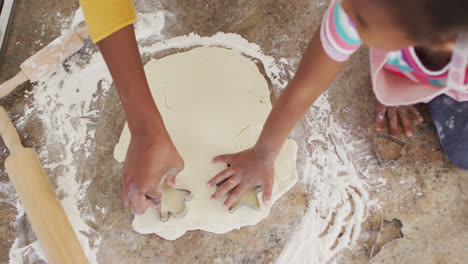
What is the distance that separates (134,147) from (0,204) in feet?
1.77

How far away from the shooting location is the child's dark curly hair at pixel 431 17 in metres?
0.39

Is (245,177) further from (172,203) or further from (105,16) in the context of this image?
(105,16)

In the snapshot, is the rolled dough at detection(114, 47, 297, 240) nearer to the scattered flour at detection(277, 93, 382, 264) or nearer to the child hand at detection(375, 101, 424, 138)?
the scattered flour at detection(277, 93, 382, 264)

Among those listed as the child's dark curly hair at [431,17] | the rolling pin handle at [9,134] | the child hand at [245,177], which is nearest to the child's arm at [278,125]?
the child hand at [245,177]

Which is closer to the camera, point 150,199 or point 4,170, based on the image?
point 150,199

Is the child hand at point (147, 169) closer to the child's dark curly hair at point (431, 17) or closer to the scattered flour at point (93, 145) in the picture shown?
the scattered flour at point (93, 145)

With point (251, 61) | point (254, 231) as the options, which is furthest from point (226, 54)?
point (254, 231)

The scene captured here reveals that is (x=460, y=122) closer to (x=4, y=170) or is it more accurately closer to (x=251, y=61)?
(x=251, y=61)

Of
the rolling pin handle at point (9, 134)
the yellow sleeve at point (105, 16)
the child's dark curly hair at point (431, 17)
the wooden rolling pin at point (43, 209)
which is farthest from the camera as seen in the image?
the rolling pin handle at point (9, 134)

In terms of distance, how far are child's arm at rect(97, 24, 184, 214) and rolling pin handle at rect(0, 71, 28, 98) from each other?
1.48 feet

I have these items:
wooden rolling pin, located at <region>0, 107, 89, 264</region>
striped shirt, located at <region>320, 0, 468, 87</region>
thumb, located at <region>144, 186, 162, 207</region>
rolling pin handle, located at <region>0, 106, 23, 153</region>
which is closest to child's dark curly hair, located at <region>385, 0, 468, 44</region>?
striped shirt, located at <region>320, 0, 468, 87</region>

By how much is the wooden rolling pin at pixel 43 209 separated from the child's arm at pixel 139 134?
214mm

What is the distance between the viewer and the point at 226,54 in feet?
3.69

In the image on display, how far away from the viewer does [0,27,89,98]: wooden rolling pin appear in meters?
1.10
